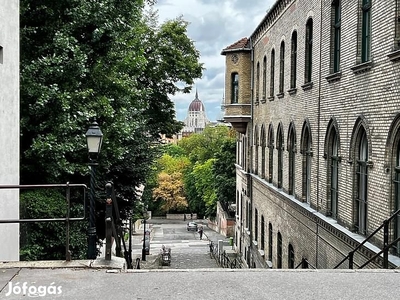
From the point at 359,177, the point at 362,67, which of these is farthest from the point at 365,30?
the point at 359,177

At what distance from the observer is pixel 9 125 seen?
36.1ft

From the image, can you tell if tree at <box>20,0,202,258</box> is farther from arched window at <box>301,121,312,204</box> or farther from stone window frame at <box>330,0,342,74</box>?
stone window frame at <box>330,0,342,74</box>

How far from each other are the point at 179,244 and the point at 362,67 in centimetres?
4481

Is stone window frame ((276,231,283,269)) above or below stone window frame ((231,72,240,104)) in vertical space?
below

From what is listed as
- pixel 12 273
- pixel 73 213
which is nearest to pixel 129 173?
pixel 73 213

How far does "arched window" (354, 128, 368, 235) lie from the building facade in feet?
24.9

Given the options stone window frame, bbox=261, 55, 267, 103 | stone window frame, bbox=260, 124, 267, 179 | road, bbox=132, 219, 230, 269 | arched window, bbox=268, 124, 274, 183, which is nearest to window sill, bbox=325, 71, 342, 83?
arched window, bbox=268, 124, 274, 183

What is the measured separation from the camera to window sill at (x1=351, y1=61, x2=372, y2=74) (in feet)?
36.0

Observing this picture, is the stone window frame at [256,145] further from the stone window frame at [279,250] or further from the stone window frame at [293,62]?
the stone window frame at [293,62]

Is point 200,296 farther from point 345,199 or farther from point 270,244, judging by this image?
point 270,244

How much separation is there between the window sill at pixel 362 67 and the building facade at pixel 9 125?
24.4 ft

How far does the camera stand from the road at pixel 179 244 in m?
37.1

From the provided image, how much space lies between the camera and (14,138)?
1139cm

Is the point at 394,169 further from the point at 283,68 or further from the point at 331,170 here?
the point at 283,68
